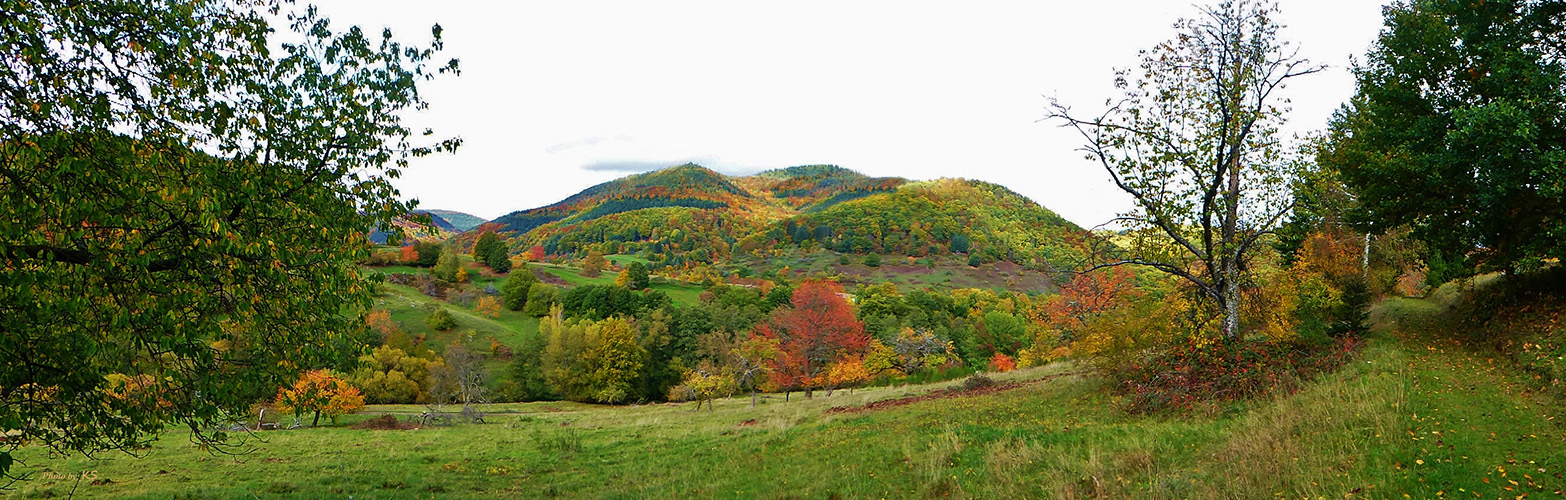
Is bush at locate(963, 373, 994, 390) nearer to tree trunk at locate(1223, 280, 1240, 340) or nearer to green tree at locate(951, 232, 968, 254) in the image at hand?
tree trunk at locate(1223, 280, 1240, 340)

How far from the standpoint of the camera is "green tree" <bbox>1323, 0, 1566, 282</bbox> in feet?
44.5

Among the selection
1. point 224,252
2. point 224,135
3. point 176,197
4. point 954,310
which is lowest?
point 954,310

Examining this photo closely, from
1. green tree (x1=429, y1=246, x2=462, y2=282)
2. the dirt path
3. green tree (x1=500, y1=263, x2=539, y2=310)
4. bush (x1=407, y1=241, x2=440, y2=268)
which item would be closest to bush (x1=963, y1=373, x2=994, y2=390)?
the dirt path

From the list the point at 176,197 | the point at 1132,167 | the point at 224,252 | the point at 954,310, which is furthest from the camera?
the point at 954,310

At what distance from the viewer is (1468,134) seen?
44.2ft

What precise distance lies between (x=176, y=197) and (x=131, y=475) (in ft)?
47.1

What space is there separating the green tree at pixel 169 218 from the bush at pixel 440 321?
7683 centimetres

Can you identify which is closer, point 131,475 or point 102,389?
point 102,389

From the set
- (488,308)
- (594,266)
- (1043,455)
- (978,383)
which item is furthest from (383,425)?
(594,266)

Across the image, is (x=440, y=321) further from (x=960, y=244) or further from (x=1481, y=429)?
(x=960, y=244)

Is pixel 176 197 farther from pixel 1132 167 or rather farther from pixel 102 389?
pixel 1132 167

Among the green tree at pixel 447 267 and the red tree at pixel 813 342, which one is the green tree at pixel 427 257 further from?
the red tree at pixel 813 342

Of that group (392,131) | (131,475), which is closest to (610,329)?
(131,475)

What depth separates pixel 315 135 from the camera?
948cm
